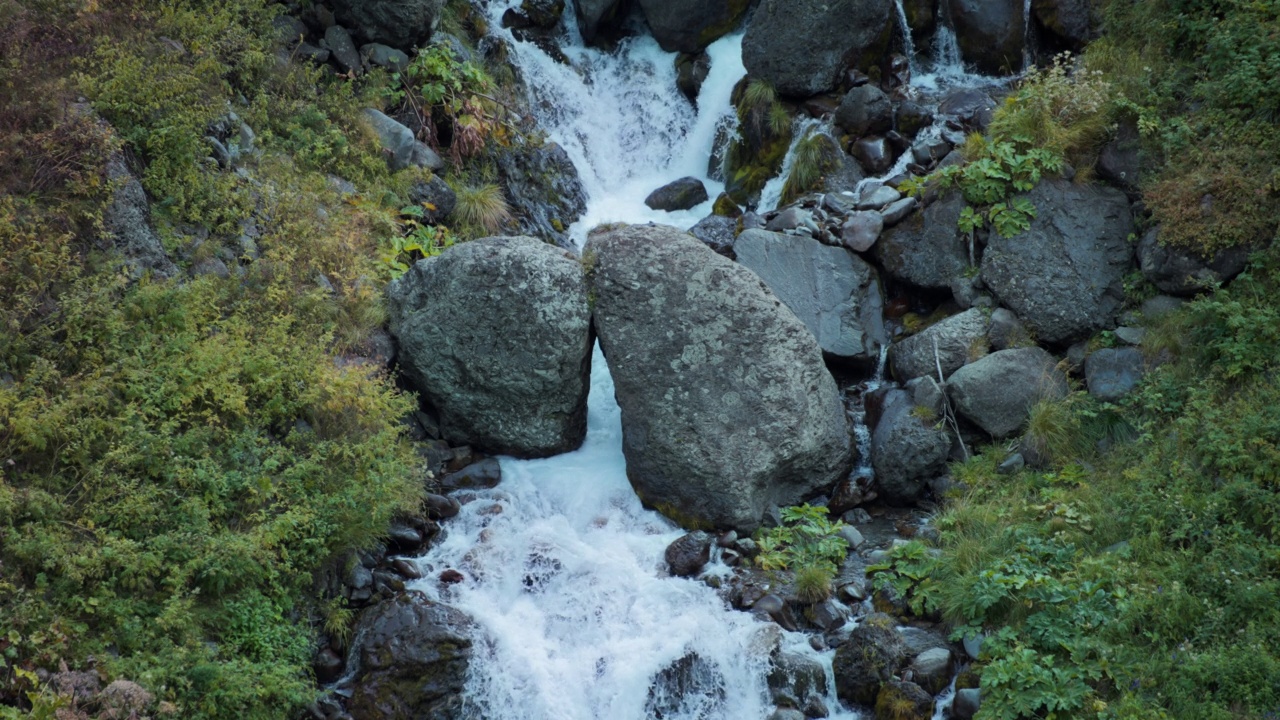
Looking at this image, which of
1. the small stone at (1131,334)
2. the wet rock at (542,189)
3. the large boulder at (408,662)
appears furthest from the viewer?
the wet rock at (542,189)

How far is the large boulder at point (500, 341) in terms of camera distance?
9602 mm

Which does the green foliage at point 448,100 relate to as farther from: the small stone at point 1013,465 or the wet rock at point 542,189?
the small stone at point 1013,465

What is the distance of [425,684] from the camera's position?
7297 millimetres

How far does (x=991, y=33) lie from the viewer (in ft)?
45.1

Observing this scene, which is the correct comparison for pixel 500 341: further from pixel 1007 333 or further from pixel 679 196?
pixel 1007 333

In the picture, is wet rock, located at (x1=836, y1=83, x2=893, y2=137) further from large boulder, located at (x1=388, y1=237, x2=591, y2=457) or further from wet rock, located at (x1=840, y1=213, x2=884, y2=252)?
large boulder, located at (x1=388, y1=237, x2=591, y2=457)

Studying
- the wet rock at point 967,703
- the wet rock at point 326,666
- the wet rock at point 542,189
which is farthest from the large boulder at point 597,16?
the wet rock at point 967,703

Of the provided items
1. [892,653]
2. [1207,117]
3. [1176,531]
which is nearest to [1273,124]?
[1207,117]

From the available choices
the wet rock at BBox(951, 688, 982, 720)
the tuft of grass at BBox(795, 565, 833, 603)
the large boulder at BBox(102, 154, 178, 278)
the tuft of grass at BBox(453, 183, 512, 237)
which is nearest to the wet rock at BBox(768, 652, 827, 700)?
the tuft of grass at BBox(795, 565, 833, 603)

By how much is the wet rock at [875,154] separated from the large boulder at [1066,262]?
2.56m

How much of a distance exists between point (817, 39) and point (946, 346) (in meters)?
5.73

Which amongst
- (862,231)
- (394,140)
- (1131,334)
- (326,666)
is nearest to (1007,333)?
(1131,334)

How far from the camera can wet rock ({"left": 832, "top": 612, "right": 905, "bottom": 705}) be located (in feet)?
23.6

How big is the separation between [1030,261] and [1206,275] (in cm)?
179
